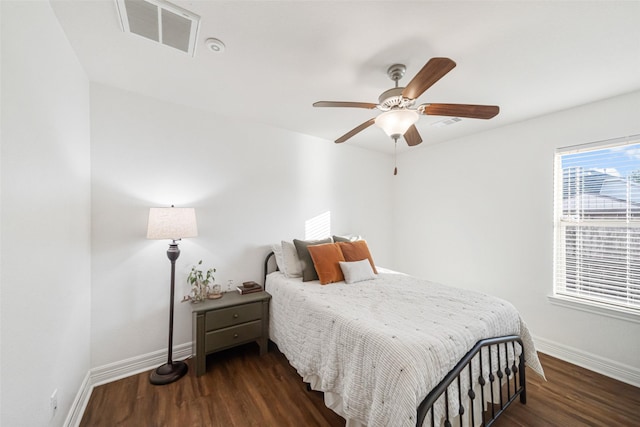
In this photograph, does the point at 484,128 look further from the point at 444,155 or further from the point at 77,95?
the point at 77,95

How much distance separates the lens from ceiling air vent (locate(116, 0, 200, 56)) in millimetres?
1372

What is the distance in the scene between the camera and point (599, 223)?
2512 millimetres

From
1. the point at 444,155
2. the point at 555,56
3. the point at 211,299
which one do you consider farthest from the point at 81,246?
the point at 444,155

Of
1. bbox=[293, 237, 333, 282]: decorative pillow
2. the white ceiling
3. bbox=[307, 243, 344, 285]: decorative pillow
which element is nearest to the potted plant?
bbox=[293, 237, 333, 282]: decorative pillow

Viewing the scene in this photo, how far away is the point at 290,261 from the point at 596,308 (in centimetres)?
315

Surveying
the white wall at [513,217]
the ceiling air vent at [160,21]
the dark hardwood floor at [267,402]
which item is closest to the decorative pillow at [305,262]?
the dark hardwood floor at [267,402]

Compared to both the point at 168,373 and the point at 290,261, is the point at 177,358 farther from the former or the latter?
the point at 290,261

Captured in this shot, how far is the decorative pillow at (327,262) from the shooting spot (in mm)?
2625

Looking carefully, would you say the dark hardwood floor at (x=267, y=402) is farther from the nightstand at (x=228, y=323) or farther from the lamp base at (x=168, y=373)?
the nightstand at (x=228, y=323)

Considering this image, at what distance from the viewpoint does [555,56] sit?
5.90 ft

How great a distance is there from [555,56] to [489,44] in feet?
1.91

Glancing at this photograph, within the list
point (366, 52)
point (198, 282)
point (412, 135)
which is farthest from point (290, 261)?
point (366, 52)

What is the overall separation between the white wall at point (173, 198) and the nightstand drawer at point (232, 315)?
0.45m

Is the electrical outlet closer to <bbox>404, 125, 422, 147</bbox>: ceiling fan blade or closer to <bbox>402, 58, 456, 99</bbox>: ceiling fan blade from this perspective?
<bbox>402, 58, 456, 99</bbox>: ceiling fan blade
